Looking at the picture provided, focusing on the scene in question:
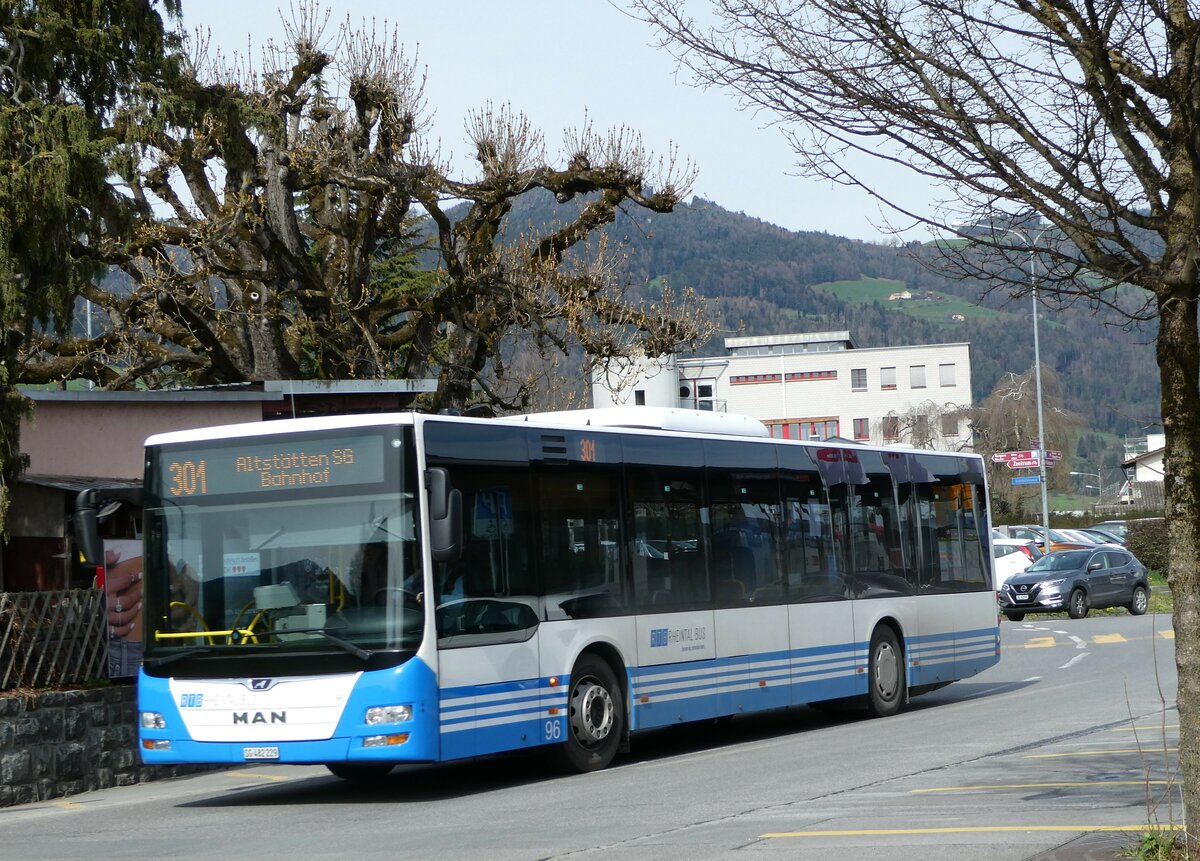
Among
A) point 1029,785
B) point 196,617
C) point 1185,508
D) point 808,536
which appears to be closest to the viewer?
point 1185,508

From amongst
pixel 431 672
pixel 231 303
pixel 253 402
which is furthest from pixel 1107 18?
pixel 231 303

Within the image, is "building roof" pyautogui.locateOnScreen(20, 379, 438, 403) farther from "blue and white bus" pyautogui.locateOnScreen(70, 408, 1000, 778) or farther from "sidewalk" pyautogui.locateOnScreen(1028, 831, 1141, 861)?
"sidewalk" pyautogui.locateOnScreen(1028, 831, 1141, 861)

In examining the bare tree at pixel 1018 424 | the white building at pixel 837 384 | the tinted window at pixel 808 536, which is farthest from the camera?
the white building at pixel 837 384

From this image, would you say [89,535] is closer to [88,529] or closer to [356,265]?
[88,529]

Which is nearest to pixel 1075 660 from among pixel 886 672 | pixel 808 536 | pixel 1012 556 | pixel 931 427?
pixel 886 672

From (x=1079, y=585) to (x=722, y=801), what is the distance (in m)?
26.4

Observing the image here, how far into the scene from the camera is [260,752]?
1151 centimetres

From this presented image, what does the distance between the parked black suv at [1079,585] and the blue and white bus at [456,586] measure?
20.8 meters

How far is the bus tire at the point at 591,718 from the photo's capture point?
13.0 m

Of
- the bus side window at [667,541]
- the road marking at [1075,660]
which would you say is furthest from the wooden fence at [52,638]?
the road marking at [1075,660]

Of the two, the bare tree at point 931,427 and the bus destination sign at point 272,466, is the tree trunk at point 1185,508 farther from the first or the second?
the bare tree at point 931,427

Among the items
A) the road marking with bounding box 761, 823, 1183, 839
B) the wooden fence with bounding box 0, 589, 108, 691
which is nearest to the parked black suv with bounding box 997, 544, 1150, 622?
the wooden fence with bounding box 0, 589, 108, 691

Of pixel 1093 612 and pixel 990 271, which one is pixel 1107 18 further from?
pixel 1093 612

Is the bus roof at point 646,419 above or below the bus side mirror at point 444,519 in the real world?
above
